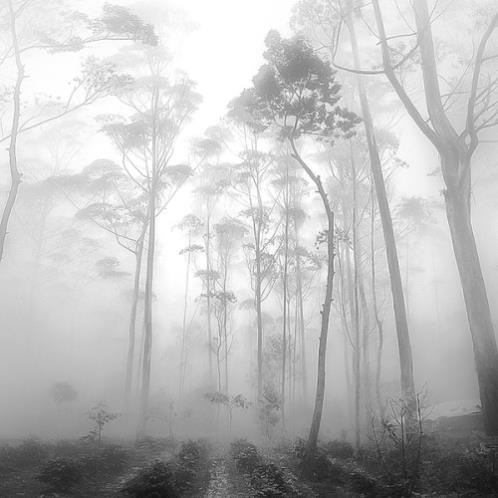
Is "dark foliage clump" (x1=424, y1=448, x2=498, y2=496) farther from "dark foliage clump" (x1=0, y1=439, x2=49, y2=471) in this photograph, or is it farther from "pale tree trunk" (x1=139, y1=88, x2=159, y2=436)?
"pale tree trunk" (x1=139, y1=88, x2=159, y2=436)

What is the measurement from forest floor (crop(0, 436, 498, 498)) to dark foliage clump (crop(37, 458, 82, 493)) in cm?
2

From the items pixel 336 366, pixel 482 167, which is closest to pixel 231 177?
pixel 482 167

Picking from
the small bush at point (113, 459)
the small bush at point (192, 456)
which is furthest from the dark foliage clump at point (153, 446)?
the small bush at point (113, 459)

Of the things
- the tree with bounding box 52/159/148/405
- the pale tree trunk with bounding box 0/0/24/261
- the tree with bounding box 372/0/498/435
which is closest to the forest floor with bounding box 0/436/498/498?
the tree with bounding box 372/0/498/435

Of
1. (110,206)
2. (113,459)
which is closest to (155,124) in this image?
(110,206)

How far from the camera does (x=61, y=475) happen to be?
6891 millimetres

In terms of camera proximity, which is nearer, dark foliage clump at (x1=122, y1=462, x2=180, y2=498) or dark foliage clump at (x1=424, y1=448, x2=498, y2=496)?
dark foliage clump at (x1=424, y1=448, x2=498, y2=496)

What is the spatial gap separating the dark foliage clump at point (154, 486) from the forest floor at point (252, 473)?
0.01 metres

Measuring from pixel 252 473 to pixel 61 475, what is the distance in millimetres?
4054

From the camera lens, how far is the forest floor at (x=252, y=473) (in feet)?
20.9

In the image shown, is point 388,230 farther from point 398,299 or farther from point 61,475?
point 61,475

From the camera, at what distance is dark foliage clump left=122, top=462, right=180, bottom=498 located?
6219 mm

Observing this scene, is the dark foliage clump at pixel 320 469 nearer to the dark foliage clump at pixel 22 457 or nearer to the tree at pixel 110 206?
the dark foliage clump at pixel 22 457

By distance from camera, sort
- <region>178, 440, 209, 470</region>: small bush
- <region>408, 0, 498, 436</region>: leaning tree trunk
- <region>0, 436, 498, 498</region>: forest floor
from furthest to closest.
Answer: <region>178, 440, 209, 470</region>: small bush, <region>408, 0, 498, 436</region>: leaning tree trunk, <region>0, 436, 498, 498</region>: forest floor
